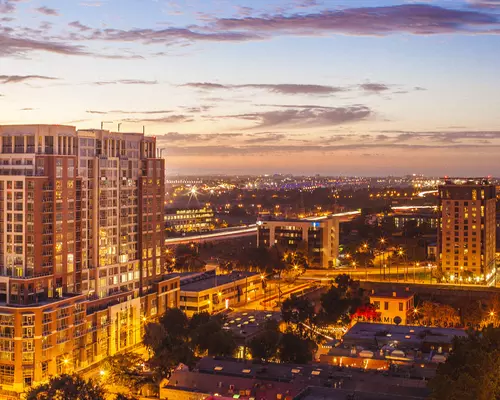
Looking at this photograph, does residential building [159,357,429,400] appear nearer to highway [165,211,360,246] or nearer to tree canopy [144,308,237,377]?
tree canopy [144,308,237,377]

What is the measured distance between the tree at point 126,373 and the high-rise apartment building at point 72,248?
3914 millimetres

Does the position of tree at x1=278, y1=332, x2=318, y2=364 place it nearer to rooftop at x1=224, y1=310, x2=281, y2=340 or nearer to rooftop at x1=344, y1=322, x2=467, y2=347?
rooftop at x1=344, y1=322, x2=467, y2=347

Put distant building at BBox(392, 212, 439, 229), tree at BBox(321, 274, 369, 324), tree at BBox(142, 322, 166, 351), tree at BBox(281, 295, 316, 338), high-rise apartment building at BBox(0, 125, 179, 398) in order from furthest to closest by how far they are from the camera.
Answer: distant building at BBox(392, 212, 439, 229)
tree at BBox(321, 274, 369, 324)
tree at BBox(281, 295, 316, 338)
high-rise apartment building at BBox(0, 125, 179, 398)
tree at BBox(142, 322, 166, 351)

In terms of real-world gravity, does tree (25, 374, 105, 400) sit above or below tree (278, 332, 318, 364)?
above

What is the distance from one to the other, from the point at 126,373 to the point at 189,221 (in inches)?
2836

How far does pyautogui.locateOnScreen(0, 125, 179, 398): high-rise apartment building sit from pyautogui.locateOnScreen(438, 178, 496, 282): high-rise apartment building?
26.6 meters

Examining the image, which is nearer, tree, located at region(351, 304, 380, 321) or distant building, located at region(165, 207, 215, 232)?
tree, located at region(351, 304, 380, 321)

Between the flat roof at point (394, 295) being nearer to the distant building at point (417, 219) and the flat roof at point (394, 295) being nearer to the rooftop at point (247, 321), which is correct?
the rooftop at point (247, 321)

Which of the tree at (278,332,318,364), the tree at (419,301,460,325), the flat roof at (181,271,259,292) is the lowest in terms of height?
the tree at (419,301,460,325)

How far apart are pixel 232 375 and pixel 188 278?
25.0 meters

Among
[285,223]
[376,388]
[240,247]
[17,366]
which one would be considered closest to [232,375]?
[376,388]

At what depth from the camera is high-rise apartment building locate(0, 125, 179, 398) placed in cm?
3353

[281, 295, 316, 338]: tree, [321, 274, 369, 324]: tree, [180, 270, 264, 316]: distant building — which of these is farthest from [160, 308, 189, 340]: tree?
[180, 270, 264, 316]: distant building

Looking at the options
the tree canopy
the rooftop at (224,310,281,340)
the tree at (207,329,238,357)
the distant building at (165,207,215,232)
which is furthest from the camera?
the distant building at (165,207,215,232)
